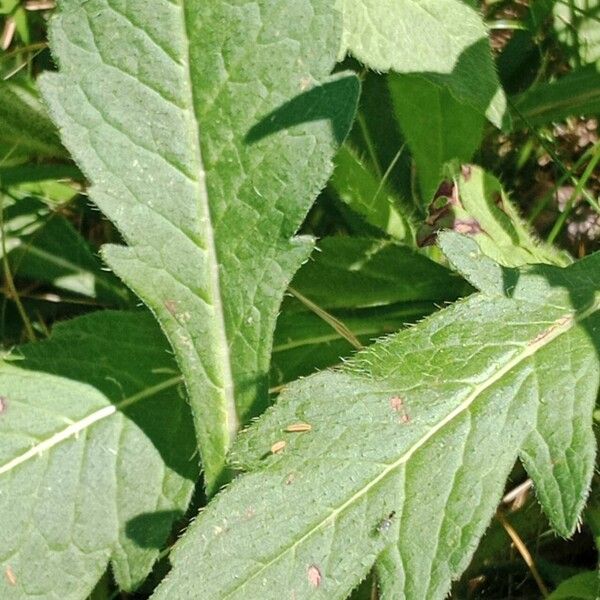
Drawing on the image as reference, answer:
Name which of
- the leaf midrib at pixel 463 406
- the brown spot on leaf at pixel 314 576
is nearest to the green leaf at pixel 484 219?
the leaf midrib at pixel 463 406

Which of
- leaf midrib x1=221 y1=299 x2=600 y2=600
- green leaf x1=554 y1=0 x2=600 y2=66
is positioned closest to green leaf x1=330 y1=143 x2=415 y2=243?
leaf midrib x1=221 y1=299 x2=600 y2=600

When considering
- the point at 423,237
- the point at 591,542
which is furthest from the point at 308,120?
the point at 591,542

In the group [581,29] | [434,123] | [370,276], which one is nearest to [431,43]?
[434,123]

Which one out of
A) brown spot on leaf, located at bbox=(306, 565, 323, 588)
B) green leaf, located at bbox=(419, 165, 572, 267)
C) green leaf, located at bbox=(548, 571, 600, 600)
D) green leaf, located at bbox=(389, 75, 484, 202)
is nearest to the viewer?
brown spot on leaf, located at bbox=(306, 565, 323, 588)

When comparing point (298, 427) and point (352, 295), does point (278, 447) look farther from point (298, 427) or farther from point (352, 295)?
point (352, 295)

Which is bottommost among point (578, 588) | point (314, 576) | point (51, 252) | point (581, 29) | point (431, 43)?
point (578, 588)

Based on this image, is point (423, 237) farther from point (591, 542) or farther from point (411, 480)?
point (591, 542)

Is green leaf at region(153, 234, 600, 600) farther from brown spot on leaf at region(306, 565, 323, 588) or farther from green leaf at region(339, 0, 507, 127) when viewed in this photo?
green leaf at region(339, 0, 507, 127)

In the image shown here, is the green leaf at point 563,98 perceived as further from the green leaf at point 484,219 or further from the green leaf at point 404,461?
the green leaf at point 404,461
